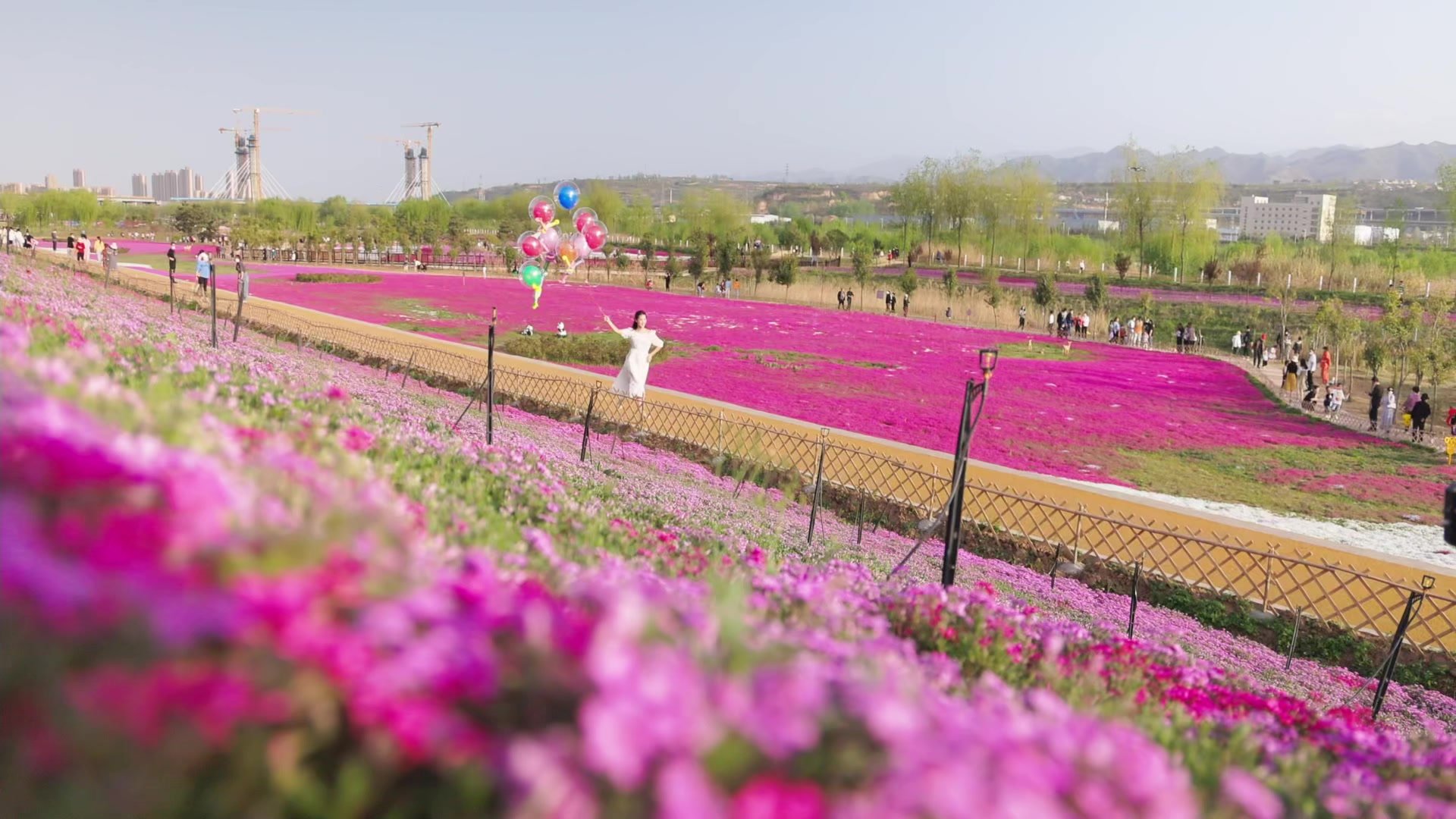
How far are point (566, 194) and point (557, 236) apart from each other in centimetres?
65

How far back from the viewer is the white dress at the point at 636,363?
13336 millimetres

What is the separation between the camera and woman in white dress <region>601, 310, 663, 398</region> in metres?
13.3

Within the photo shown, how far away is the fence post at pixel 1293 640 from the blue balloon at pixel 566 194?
11.2 m

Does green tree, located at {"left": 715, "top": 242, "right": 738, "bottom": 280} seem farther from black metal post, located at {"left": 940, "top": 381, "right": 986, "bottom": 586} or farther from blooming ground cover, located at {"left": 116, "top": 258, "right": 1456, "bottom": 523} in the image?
black metal post, located at {"left": 940, "top": 381, "right": 986, "bottom": 586}

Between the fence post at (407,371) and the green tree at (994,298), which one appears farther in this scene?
the green tree at (994,298)

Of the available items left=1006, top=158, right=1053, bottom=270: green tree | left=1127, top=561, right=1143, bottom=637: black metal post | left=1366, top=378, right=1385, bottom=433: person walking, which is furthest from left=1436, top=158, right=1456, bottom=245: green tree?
left=1127, top=561, right=1143, bottom=637: black metal post

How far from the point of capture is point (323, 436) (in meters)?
4.16

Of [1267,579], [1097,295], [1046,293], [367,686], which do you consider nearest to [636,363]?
[1267,579]

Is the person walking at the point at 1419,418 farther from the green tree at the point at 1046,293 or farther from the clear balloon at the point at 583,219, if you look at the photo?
the green tree at the point at 1046,293

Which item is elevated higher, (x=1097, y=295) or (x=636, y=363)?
(x=1097, y=295)

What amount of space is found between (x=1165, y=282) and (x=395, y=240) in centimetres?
4683

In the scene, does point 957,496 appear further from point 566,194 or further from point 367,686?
point 566,194

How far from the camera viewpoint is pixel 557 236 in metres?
16.7

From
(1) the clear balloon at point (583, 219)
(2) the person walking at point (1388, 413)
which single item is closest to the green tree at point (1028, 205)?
(2) the person walking at point (1388, 413)
